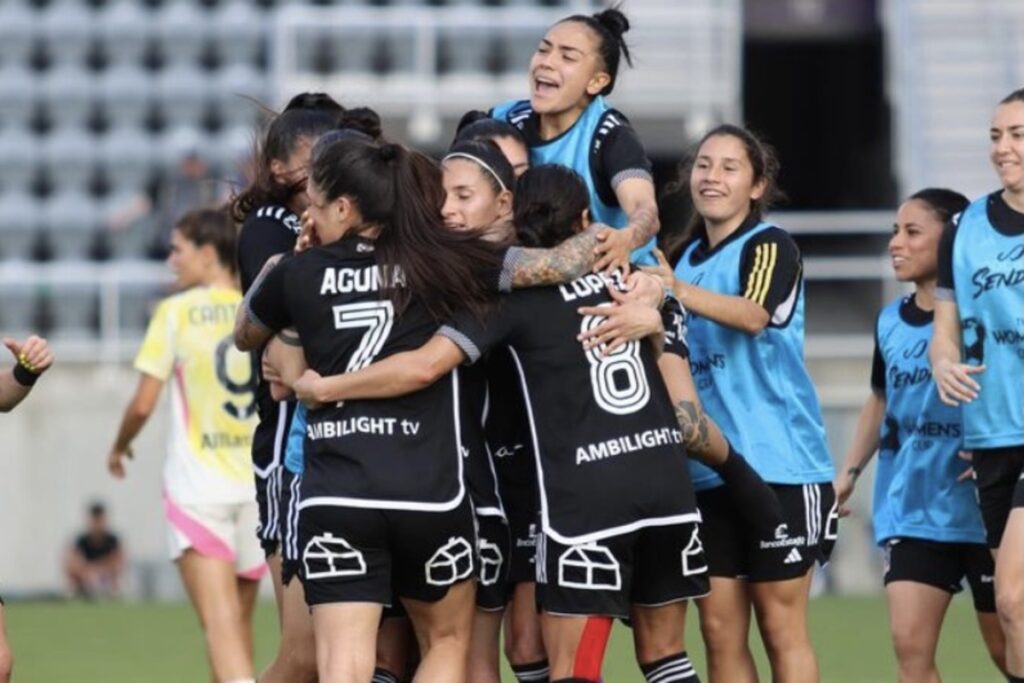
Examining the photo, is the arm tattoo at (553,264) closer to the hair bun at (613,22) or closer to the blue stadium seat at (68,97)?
the hair bun at (613,22)

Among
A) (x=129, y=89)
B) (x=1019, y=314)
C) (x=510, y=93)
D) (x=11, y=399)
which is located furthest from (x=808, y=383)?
(x=129, y=89)

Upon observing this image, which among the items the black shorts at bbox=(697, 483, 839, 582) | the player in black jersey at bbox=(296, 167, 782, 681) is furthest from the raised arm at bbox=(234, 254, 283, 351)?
the black shorts at bbox=(697, 483, 839, 582)

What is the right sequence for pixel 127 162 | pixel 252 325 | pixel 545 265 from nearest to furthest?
pixel 545 265 → pixel 252 325 → pixel 127 162

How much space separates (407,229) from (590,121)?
1.05 meters

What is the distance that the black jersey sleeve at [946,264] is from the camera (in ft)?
23.4

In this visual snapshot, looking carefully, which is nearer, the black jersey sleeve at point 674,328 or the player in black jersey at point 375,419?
the player in black jersey at point 375,419

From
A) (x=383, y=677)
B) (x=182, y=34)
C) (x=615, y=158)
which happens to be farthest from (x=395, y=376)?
(x=182, y=34)

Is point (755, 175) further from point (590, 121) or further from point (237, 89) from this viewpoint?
point (237, 89)

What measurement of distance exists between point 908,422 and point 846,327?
1288 cm

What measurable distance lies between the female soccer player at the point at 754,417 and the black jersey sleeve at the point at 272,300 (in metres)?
1.35

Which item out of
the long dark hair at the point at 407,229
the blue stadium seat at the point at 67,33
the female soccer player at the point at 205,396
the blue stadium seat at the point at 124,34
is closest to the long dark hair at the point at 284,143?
the long dark hair at the point at 407,229

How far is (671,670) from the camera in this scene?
21.1 feet

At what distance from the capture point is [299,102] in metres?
7.19

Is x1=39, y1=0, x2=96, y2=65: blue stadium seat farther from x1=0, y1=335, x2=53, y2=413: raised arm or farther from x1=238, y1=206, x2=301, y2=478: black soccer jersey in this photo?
x1=0, y1=335, x2=53, y2=413: raised arm
